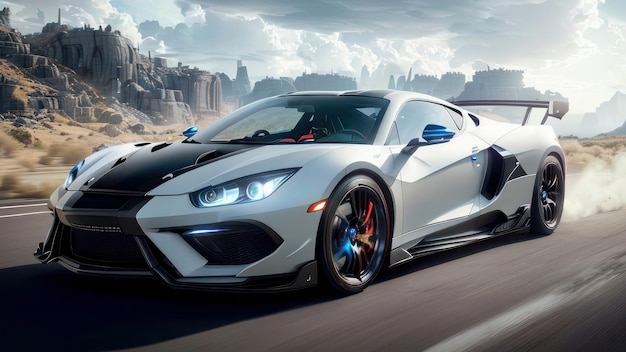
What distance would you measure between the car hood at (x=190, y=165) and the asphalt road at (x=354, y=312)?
648mm

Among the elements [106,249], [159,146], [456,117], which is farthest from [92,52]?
[106,249]

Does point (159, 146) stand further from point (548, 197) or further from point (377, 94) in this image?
point (548, 197)

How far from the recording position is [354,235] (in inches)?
171

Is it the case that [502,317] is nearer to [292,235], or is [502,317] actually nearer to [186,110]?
[292,235]

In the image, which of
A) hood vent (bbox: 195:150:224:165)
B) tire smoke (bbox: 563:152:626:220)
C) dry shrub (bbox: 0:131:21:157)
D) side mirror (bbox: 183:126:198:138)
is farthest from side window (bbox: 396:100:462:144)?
dry shrub (bbox: 0:131:21:157)

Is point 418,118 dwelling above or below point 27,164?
above

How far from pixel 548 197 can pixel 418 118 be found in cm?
215

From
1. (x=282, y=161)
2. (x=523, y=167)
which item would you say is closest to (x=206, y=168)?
(x=282, y=161)

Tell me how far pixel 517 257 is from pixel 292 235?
243 centimetres

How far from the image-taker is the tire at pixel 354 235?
13.5ft

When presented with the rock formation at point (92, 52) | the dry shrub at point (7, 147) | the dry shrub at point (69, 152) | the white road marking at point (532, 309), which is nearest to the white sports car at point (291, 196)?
the white road marking at point (532, 309)

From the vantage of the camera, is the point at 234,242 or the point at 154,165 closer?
the point at 234,242

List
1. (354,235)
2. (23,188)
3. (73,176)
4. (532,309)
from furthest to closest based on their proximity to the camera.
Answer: (23,188), (73,176), (354,235), (532,309)

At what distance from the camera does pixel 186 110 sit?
17988 cm
